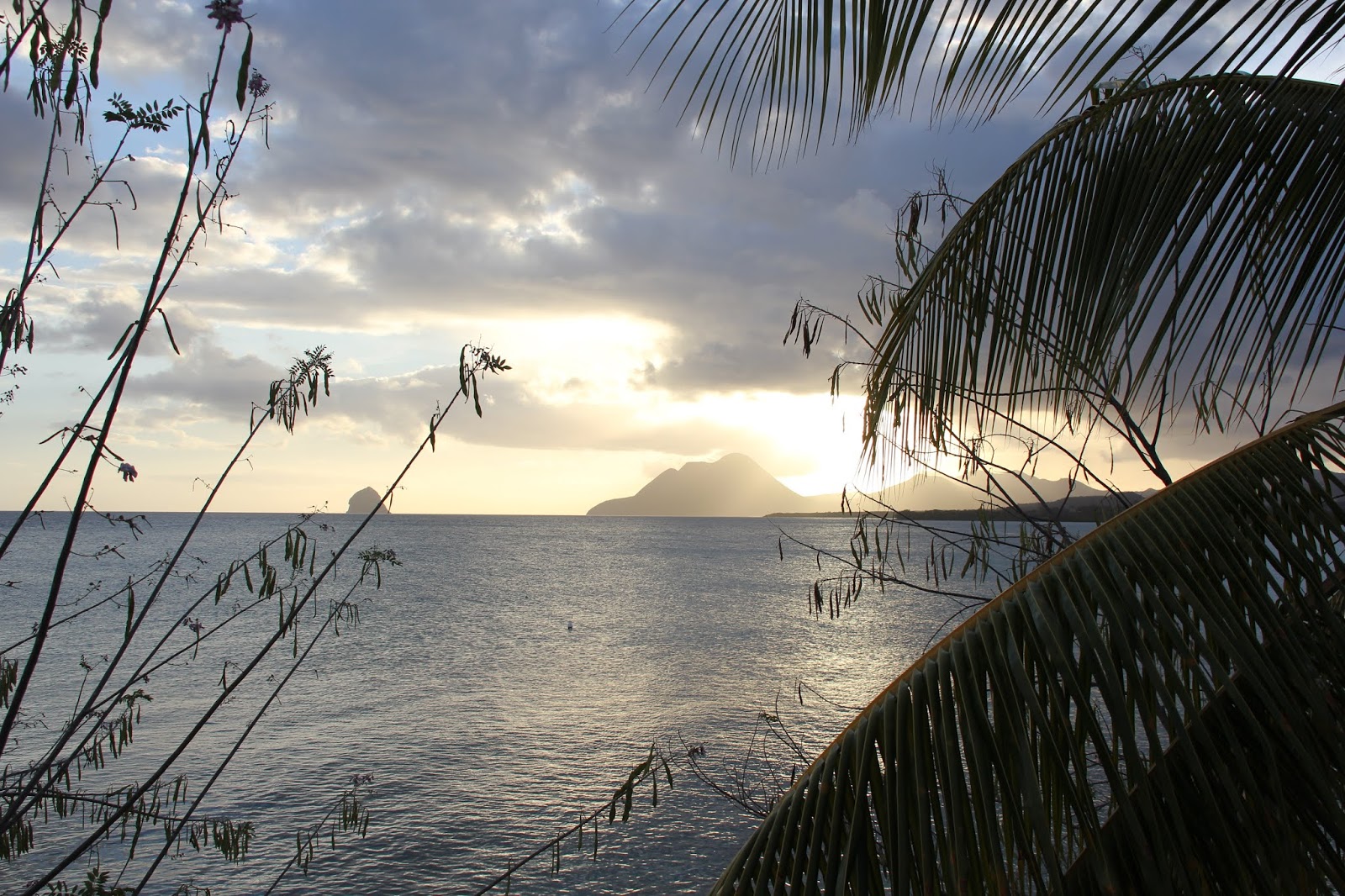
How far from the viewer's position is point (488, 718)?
22.1 metres

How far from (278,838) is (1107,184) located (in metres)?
15.5

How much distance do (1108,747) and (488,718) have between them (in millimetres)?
22372

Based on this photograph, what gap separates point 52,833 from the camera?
14.3 metres

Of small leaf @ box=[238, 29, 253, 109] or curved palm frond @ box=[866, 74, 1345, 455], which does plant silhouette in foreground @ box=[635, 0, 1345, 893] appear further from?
small leaf @ box=[238, 29, 253, 109]

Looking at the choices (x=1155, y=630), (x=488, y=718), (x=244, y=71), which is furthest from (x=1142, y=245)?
(x=488, y=718)

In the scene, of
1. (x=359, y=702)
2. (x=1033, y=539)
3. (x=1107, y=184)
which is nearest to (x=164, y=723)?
(x=359, y=702)

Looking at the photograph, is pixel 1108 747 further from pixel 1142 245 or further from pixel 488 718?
pixel 488 718

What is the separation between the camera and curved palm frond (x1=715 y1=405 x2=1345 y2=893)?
124 cm

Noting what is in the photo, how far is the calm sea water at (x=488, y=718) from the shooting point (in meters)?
13.5

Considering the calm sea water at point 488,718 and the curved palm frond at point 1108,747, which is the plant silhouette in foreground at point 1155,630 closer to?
the curved palm frond at point 1108,747

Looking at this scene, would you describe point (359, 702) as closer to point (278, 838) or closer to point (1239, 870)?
point (278, 838)

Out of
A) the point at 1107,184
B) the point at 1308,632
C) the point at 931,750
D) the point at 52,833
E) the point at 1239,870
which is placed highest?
the point at 1107,184

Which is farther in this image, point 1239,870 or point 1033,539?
point 1033,539

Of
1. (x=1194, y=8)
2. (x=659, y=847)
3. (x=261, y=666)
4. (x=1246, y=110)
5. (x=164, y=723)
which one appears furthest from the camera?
(x=261, y=666)
